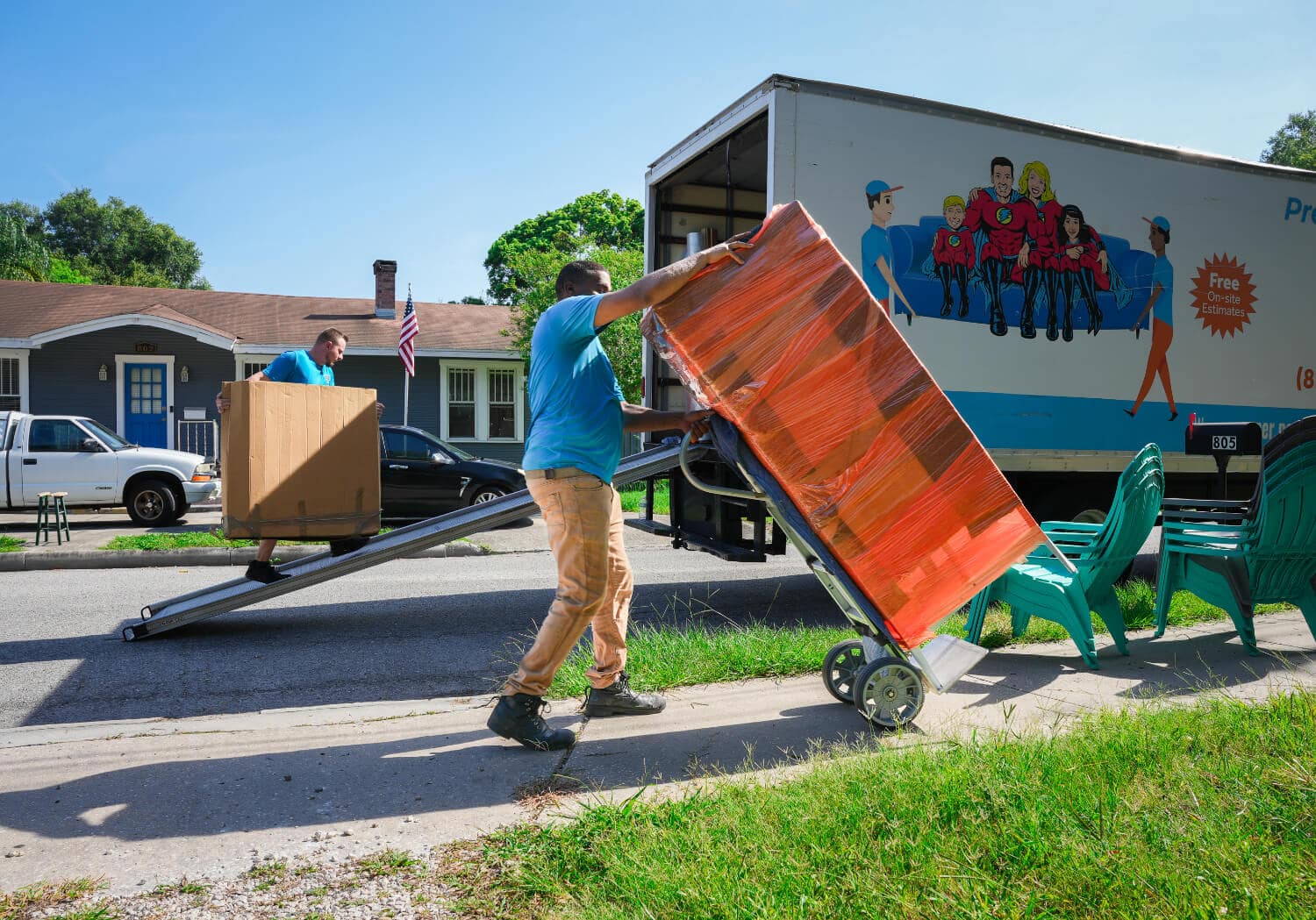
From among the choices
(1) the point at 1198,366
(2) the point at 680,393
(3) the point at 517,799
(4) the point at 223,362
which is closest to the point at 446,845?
(3) the point at 517,799

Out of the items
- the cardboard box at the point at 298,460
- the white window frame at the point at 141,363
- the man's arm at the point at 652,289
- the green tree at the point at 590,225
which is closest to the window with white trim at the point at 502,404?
the white window frame at the point at 141,363

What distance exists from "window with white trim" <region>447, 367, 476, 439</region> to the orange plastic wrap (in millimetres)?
17370

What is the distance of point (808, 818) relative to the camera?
2.67m

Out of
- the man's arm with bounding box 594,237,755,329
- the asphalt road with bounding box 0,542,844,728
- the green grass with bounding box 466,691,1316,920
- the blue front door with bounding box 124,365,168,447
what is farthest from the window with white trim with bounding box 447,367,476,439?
the green grass with bounding box 466,691,1316,920

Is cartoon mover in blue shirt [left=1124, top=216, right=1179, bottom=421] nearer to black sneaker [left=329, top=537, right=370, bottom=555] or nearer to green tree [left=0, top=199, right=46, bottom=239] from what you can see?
black sneaker [left=329, top=537, right=370, bottom=555]

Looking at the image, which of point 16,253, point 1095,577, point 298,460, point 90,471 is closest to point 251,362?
point 90,471

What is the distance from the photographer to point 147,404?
61.4 ft

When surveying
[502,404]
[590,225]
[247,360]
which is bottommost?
[502,404]

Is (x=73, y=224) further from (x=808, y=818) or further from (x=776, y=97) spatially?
(x=808, y=818)

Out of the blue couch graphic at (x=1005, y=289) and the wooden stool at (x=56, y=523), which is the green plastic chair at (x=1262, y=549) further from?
the wooden stool at (x=56, y=523)

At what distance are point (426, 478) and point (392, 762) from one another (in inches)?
380

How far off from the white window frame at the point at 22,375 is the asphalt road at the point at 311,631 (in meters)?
11.6

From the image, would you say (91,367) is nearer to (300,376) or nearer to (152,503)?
(152,503)

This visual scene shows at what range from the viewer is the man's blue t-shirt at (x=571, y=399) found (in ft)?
11.7
